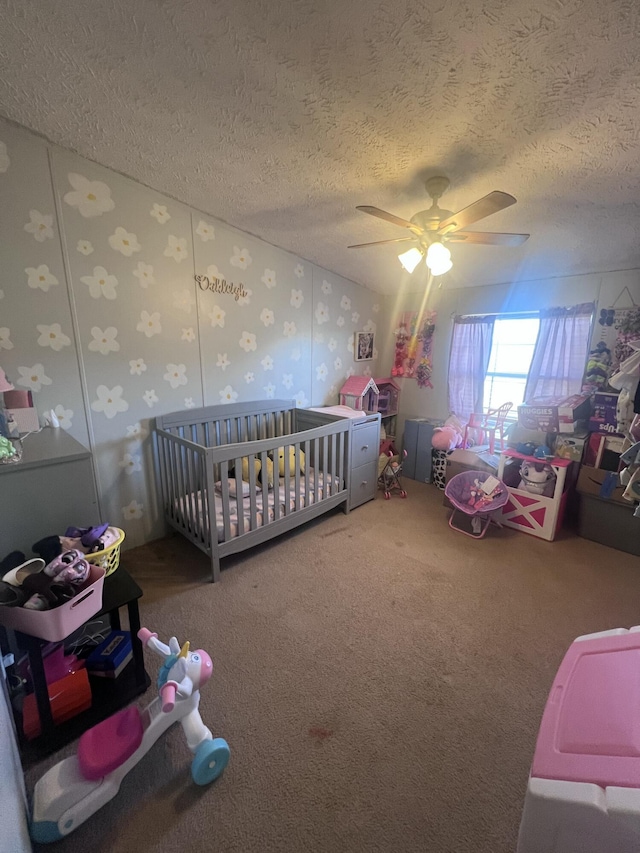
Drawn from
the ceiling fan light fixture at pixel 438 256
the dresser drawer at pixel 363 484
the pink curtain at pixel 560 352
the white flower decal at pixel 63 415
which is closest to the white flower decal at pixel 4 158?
the white flower decal at pixel 63 415

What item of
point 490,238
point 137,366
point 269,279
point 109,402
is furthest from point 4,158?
point 490,238

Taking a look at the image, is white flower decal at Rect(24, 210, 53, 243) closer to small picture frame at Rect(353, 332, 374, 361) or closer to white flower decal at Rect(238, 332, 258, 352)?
white flower decal at Rect(238, 332, 258, 352)

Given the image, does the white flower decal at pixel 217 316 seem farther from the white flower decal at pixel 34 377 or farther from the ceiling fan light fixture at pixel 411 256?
the ceiling fan light fixture at pixel 411 256

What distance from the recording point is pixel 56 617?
3.56 ft

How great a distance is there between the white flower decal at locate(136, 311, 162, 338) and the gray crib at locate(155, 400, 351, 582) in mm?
575

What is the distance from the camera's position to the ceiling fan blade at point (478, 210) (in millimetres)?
1429

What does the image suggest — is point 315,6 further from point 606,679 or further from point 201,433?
point 201,433

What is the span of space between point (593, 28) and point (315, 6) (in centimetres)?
88

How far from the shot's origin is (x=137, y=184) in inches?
86.1

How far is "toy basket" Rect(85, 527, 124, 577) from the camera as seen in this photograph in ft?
4.31

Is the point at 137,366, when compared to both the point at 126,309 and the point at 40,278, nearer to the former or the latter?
the point at 126,309

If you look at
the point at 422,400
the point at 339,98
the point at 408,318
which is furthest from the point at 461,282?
the point at 339,98

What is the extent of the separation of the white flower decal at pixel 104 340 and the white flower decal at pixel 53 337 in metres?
0.13

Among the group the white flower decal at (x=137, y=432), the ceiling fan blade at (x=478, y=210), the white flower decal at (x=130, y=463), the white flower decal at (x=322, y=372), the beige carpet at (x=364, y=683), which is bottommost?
the beige carpet at (x=364, y=683)
